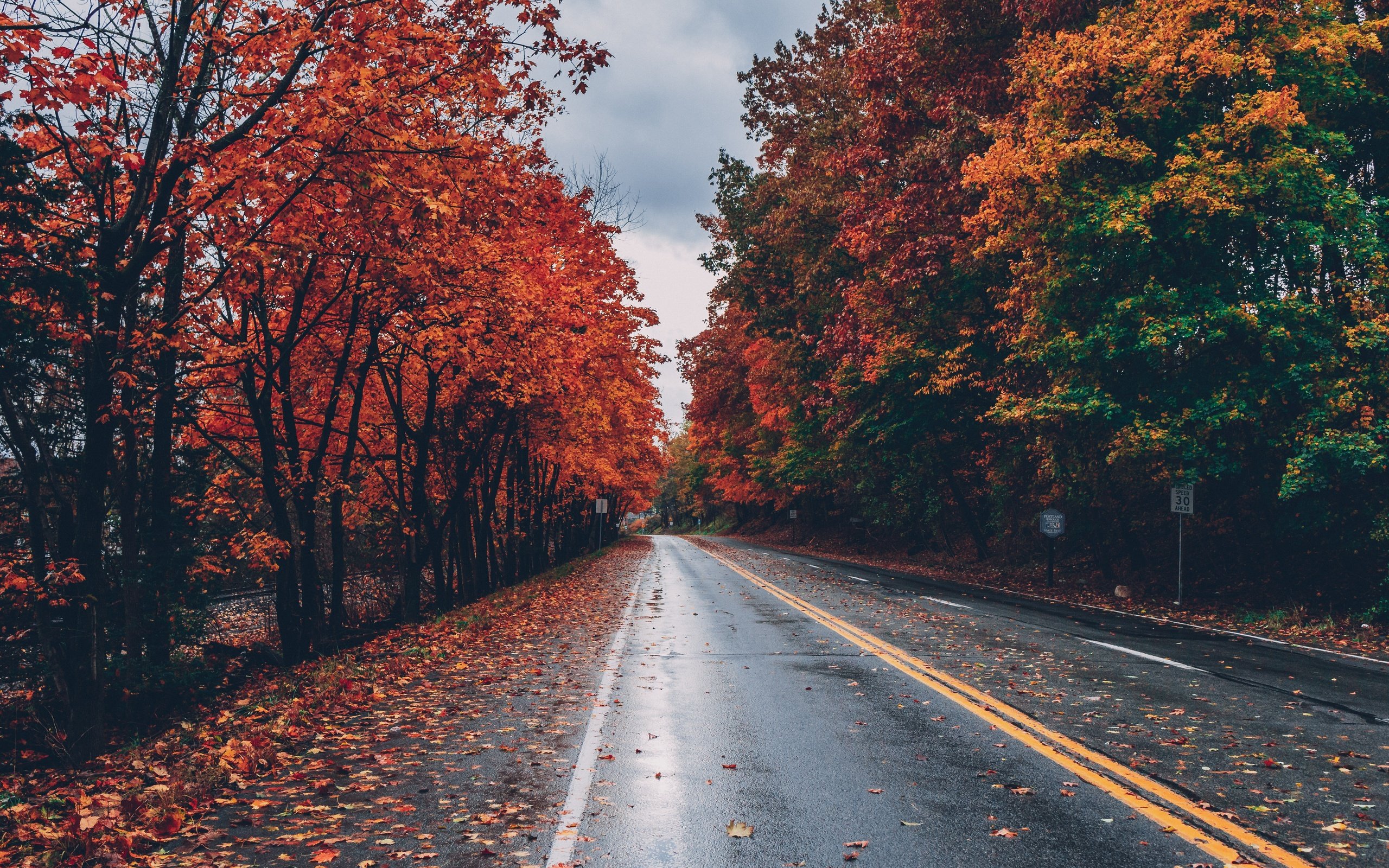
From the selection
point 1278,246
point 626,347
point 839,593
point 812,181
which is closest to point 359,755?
point 839,593

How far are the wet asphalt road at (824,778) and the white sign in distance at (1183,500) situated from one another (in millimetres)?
7236

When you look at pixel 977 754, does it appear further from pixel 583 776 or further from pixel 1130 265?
pixel 1130 265

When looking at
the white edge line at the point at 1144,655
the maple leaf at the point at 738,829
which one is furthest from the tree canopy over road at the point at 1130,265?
the maple leaf at the point at 738,829

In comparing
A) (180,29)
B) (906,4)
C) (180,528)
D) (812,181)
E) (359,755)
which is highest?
(906,4)

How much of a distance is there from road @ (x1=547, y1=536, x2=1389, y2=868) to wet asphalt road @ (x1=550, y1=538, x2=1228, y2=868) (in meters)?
0.02

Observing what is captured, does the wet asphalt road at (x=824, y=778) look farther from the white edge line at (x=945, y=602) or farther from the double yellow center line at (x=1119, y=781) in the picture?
the white edge line at (x=945, y=602)

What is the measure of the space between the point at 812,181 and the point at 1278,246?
51.1ft

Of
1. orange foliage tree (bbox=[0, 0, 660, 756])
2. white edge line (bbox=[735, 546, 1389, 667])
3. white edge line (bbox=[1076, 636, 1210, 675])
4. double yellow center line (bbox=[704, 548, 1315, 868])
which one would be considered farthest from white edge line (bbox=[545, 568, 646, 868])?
white edge line (bbox=[735, 546, 1389, 667])

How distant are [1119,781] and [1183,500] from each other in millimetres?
13150

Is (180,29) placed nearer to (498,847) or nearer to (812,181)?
(498,847)

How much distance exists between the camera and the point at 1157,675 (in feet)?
30.3

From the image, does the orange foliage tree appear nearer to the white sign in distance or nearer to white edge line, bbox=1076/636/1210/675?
white edge line, bbox=1076/636/1210/675

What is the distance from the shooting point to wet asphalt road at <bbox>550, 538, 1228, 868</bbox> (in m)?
4.44

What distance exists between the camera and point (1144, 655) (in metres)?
10.7
